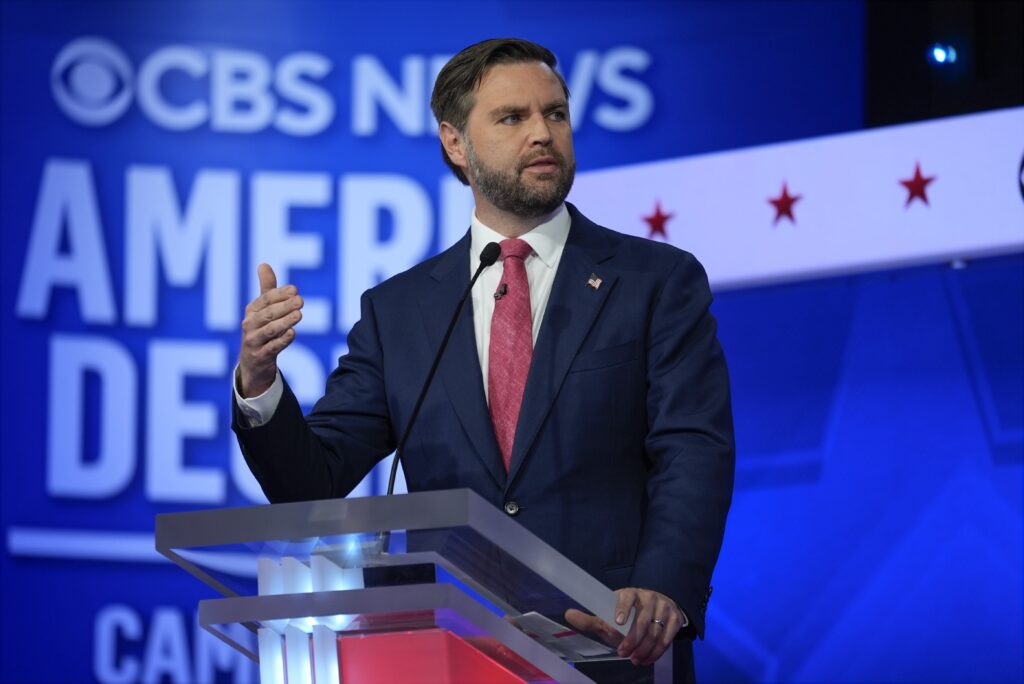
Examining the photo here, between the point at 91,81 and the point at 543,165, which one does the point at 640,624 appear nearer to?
the point at 543,165

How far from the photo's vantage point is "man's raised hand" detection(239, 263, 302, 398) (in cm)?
162

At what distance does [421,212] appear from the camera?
3.91 m

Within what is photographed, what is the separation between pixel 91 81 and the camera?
3963 millimetres

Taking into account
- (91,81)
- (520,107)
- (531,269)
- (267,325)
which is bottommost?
(267,325)

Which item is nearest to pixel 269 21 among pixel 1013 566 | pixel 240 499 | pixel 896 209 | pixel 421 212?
pixel 421 212

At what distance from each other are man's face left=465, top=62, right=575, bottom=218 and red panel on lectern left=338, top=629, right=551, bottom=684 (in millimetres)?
953

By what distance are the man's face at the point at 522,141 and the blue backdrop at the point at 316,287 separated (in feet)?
4.53

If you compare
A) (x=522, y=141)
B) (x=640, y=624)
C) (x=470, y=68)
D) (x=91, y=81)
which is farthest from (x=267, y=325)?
(x=91, y=81)

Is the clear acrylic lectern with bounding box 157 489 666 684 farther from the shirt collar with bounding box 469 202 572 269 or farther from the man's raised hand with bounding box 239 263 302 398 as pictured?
the shirt collar with bounding box 469 202 572 269

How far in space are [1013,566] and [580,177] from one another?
1.41 m

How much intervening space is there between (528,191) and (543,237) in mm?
76

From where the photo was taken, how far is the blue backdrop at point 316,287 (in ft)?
11.0

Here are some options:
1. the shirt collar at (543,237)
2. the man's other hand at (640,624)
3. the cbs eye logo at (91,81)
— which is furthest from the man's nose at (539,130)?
the cbs eye logo at (91,81)

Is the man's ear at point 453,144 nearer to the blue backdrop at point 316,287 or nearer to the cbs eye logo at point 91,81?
the blue backdrop at point 316,287
